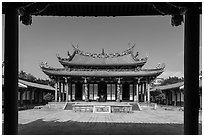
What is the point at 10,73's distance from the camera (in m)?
4.84

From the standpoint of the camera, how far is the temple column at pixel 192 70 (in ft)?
15.9

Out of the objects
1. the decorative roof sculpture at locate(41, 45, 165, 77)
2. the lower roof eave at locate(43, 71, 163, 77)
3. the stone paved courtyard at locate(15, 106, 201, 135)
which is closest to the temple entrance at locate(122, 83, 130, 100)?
the decorative roof sculpture at locate(41, 45, 165, 77)

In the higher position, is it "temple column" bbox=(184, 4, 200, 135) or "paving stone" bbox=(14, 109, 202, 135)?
"temple column" bbox=(184, 4, 200, 135)

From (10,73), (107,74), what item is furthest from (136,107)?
(10,73)

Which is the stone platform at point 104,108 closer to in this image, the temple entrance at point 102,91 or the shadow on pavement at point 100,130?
the temple entrance at point 102,91

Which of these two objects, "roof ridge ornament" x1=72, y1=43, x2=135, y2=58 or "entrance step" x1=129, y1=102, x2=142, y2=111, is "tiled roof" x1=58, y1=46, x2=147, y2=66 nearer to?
"roof ridge ornament" x1=72, y1=43, x2=135, y2=58

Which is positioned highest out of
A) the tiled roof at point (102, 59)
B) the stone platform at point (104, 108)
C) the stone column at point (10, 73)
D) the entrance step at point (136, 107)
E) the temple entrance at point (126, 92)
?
the tiled roof at point (102, 59)

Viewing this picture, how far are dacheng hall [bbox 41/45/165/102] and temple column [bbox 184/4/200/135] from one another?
27.3 metres

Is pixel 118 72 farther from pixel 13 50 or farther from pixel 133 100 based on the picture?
pixel 13 50

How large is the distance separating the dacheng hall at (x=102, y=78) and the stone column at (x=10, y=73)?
2735cm

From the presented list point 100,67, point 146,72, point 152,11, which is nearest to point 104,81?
point 100,67

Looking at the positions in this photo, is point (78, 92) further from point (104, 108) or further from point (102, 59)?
point (104, 108)

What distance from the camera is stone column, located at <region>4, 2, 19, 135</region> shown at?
4.80m

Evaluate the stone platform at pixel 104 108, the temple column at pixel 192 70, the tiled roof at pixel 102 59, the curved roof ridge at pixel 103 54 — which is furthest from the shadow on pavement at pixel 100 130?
the curved roof ridge at pixel 103 54
